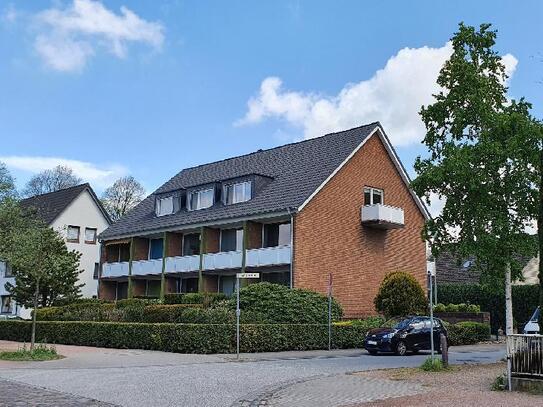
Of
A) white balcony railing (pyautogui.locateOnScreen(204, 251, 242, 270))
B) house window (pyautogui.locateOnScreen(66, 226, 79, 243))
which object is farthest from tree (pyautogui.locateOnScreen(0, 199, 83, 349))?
house window (pyautogui.locateOnScreen(66, 226, 79, 243))

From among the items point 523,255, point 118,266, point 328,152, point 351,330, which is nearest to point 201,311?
point 351,330

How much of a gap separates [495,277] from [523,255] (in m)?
1.05

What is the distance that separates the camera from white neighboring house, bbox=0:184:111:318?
52.0 metres

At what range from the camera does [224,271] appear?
35.9 metres

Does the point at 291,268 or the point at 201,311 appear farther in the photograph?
the point at 291,268

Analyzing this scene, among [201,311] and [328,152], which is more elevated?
[328,152]

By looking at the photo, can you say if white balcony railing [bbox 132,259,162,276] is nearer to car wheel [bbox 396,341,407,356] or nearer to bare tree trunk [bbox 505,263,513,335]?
car wheel [bbox 396,341,407,356]

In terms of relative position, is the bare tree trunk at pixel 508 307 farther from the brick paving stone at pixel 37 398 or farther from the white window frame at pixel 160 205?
the white window frame at pixel 160 205

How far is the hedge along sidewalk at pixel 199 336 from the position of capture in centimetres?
2305

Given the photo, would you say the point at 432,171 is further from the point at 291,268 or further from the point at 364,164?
the point at 364,164

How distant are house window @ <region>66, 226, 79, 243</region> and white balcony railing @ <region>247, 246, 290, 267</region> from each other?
2354 centimetres

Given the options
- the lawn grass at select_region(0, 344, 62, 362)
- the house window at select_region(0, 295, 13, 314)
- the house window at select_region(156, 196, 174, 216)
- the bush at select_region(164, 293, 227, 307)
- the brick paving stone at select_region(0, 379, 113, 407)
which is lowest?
the lawn grass at select_region(0, 344, 62, 362)

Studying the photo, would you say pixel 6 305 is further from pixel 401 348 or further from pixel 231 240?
pixel 401 348

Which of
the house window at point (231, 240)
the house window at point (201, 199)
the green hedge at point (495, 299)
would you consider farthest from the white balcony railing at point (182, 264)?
the green hedge at point (495, 299)
